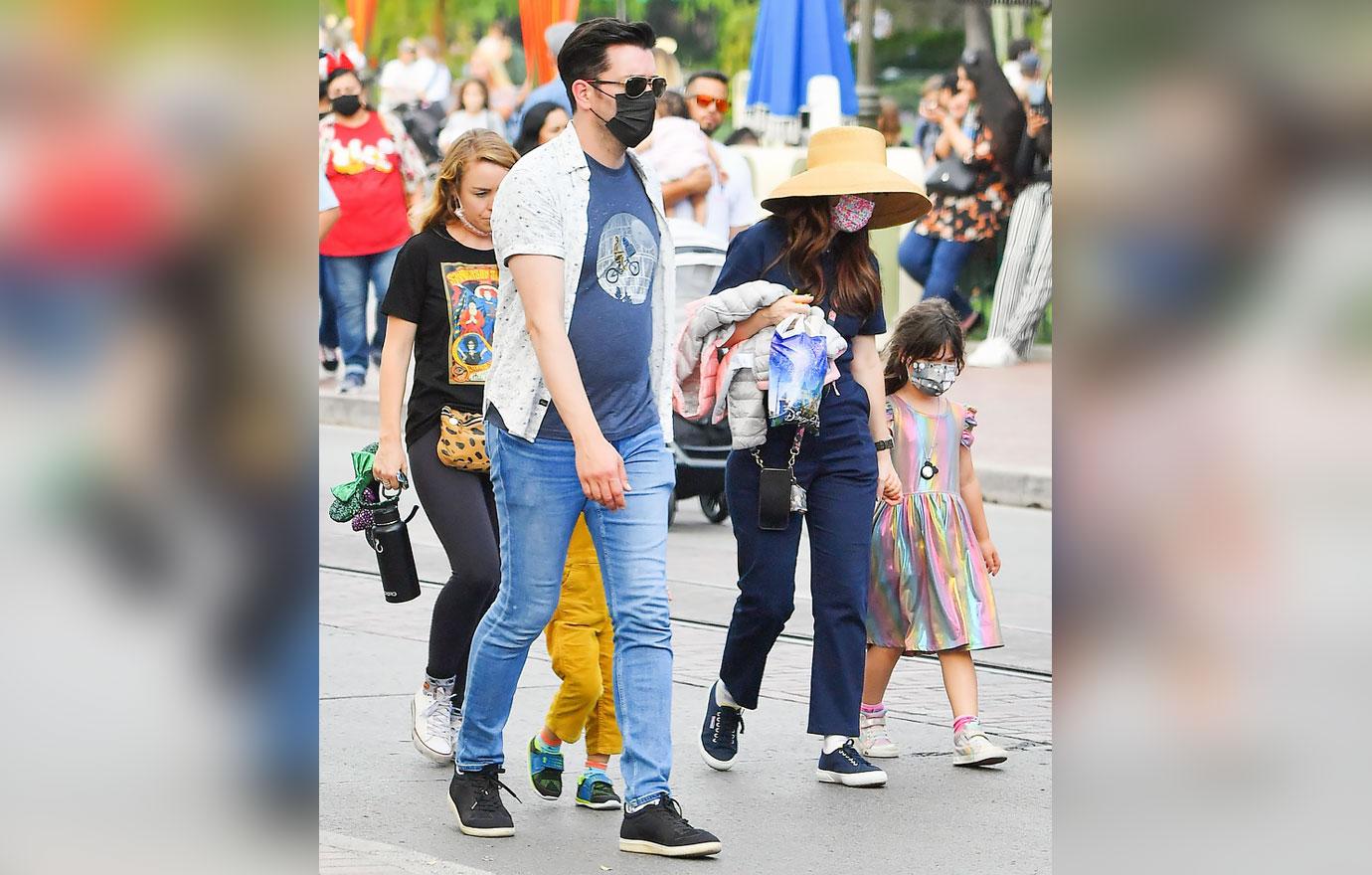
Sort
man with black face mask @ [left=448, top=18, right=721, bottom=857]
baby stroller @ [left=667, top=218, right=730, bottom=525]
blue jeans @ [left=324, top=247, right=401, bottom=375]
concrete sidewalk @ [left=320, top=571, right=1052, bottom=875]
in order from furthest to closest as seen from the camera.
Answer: blue jeans @ [left=324, top=247, right=401, bottom=375] → baby stroller @ [left=667, top=218, right=730, bottom=525] → concrete sidewalk @ [left=320, top=571, right=1052, bottom=875] → man with black face mask @ [left=448, top=18, right=721, bottom=857]

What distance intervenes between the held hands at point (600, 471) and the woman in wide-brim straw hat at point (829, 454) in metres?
0.97

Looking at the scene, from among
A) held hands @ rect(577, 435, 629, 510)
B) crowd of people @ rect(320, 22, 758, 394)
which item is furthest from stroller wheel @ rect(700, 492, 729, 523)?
held hands @ rect(577, 435, 629, 510)

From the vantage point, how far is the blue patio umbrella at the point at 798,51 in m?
16.5

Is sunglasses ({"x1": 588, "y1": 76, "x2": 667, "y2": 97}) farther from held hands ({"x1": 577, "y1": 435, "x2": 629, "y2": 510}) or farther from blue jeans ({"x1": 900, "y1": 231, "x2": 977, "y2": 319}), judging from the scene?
blue jeans ({"x1": 900, "y1": 231, "x2": 977, "y2": 319})

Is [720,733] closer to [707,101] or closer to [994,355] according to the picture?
[707,101]

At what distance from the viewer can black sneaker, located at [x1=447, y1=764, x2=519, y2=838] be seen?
4.99 metres

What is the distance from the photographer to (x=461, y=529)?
5.42 metres

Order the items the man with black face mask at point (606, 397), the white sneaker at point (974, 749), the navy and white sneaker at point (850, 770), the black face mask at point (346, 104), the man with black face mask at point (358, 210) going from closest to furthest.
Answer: the man with black face mask at point (606, 397) → the navy and white sneaker at point (850, 770) → the white sneaker at point (974, 749) → the black face mask at point (346, 104) → the man with black face mask at point (358, 210)

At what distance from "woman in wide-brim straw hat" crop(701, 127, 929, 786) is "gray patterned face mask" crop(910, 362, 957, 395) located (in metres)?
0.38

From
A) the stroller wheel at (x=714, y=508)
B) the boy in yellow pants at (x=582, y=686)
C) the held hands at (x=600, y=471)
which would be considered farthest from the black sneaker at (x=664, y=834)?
the stroller wheel at (x=714, y=508)

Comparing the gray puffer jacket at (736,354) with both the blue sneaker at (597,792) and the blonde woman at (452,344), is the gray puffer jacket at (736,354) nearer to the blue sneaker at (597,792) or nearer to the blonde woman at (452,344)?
the blonde woman at (452,344)

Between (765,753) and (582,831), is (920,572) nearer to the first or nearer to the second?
(765,753)
